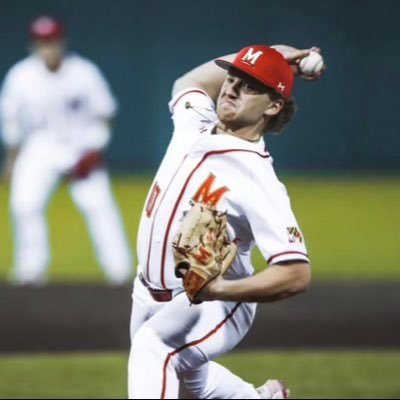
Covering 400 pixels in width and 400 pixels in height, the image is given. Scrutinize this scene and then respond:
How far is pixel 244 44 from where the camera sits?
22.6m

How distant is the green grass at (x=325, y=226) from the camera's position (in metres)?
12.5

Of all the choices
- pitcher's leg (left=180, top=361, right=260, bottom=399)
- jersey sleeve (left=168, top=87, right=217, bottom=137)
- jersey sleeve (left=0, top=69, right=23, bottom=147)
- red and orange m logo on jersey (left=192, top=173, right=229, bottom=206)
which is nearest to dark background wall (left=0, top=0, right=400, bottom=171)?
jersey sleeve (left=0, top=69, right=23, bottom=147)

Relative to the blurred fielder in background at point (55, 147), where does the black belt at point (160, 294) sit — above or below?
above

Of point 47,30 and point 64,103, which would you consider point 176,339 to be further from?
point 47,30

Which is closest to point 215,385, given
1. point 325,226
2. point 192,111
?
point 192,111

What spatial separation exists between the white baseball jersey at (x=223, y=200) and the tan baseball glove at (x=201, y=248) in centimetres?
14

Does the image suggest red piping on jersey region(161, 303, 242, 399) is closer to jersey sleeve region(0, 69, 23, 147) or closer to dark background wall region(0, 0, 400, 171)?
jersey sleeve region(0, 69, 23, 147)

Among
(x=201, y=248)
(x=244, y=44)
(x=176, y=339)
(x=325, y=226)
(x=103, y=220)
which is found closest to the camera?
(x=201, y=248)

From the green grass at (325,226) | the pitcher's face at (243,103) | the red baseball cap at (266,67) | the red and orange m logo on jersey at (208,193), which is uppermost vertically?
the red baseball cap at (266,67)

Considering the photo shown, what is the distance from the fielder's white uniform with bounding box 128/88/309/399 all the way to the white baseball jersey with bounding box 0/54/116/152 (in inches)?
241

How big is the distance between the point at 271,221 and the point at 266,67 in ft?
2.16

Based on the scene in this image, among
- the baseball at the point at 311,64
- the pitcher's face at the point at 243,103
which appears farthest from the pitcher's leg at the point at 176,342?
the baseball at the point at 311,64

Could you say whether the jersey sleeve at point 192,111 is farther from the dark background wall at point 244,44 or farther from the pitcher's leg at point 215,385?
the dark background wall at point 244,44

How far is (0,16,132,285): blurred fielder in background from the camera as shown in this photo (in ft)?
35.6
